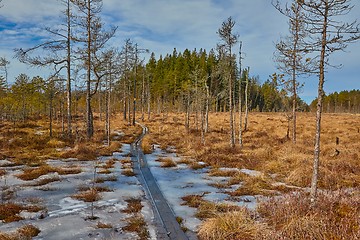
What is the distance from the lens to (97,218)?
21.6 feet

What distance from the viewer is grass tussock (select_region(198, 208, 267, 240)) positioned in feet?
18.2

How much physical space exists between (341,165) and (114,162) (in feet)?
37.1

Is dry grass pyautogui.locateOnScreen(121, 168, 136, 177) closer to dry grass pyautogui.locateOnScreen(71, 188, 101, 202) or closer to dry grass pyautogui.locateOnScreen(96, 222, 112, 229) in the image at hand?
dry grass pyautogui.locateOnScreen(71, 188, 101, 202)

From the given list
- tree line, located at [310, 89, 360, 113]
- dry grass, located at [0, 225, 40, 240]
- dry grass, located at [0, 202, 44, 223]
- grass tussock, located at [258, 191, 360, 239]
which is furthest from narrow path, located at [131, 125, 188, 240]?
tree line, located at [310, 89, 360, 113]

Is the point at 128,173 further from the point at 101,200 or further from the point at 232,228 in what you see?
the point at 232,228

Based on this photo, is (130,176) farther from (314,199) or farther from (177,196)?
(314,199)

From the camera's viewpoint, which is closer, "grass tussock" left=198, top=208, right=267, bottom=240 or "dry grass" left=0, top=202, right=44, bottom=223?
"grass tussock" left=198, top=208, right=267, bottom=240

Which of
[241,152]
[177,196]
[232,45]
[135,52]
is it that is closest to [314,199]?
[177,196]

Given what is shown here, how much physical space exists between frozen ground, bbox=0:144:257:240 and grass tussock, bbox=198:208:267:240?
55 cm

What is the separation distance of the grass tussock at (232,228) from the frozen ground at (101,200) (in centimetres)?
55

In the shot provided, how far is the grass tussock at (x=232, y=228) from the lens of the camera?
218 inches

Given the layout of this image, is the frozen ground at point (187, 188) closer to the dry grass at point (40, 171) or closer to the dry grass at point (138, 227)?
the dry grass at point (138, 227)

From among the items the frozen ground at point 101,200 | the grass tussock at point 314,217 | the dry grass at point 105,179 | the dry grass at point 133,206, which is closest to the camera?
the grass tussock at point 314,217

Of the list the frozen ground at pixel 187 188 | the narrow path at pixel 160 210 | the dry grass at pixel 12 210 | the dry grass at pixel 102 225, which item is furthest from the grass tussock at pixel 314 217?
the dry grass at pixel 12 210
